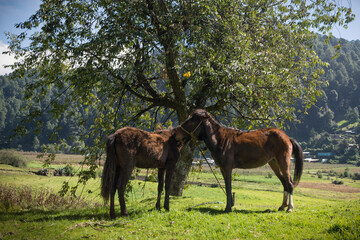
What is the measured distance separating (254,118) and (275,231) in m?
6.68

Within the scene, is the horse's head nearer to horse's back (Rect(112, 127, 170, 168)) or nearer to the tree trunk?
horse's back (Rect(112, 127, 170, 168))

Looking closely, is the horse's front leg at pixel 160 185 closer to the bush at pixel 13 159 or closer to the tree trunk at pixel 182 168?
the tree trunk at pixel 182 168

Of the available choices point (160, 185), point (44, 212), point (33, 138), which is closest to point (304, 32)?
point (160, 185)

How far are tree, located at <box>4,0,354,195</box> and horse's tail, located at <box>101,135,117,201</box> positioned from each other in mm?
3058

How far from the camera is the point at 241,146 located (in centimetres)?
898

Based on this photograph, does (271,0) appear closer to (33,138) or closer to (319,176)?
(319,176)

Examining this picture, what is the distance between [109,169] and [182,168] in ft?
19.0

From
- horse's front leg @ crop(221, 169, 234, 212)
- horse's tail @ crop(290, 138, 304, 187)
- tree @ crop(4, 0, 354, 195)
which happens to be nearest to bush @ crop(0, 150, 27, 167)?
tree @ crop(4, 0, 354, 195)

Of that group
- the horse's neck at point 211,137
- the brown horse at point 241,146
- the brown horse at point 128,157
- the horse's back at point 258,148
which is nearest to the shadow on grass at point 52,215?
the brown horse at point 128,157

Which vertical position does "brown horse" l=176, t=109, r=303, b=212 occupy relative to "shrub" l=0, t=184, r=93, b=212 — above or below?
above

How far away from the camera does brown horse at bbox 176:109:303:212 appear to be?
8852mm

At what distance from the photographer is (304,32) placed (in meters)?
14.1

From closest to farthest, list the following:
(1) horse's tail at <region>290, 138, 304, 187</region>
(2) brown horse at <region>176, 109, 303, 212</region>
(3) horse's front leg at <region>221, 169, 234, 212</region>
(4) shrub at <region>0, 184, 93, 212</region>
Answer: (3) horse's front leg at <region>221, 169, 234, 212</region>, (2) brown horse at <region>176, 109, 303, 212</region>, (1) horse's tail at <region>290, 138, 304, 187</region>, (4) shrub at <region>0, 184, 93, 212</region>

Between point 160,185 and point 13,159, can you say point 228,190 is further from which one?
point 13,159
